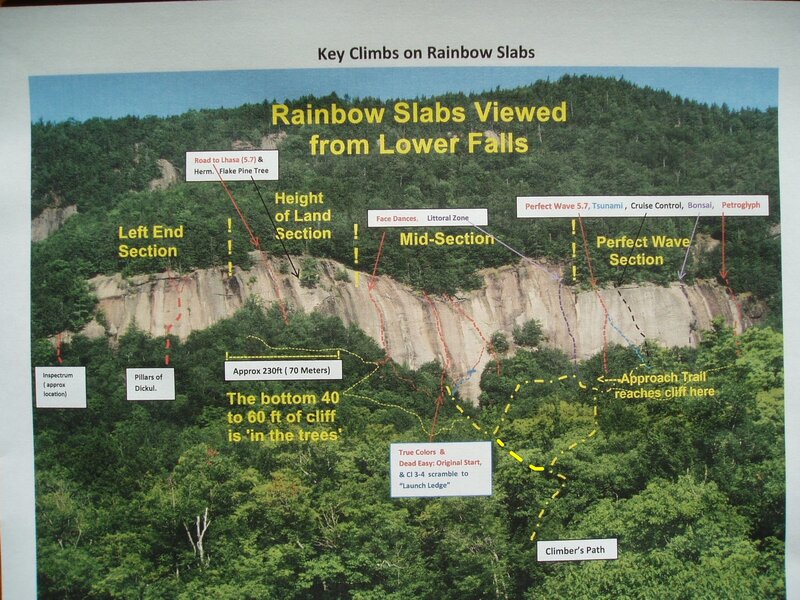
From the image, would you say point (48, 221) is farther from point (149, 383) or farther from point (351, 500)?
point (351, 500)

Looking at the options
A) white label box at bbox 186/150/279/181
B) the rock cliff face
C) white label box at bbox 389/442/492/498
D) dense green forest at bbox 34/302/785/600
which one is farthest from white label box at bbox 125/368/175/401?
white label box at bbox 389/442/492/498

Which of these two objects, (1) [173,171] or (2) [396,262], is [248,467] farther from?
(1) [173,171]

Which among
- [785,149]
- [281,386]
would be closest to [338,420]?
[281,386]

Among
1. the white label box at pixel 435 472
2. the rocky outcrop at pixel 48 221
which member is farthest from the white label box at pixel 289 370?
the rocky outcrop at pixel 48 221

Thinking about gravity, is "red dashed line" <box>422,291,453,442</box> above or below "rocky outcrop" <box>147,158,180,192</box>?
below

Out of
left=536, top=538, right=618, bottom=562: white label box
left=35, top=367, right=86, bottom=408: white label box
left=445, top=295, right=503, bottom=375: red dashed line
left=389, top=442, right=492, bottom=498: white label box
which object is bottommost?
left=536, top=538, right=618, bottom=562: white label box

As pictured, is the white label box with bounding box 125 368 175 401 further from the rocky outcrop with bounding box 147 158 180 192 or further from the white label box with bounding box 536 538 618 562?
the white label box with bounding box 536 538 618 562
